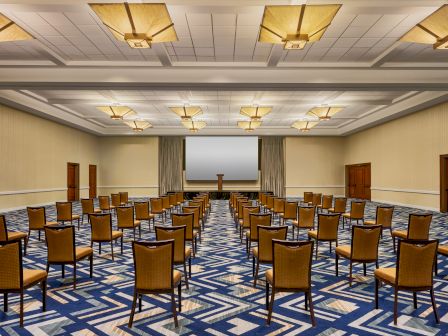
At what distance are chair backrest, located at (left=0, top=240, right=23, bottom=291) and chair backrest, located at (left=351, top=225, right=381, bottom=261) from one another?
3586 mm

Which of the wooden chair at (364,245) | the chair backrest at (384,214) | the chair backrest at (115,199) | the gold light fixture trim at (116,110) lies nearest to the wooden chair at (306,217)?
the chair backrest at (384,214)

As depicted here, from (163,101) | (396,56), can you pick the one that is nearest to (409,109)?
(396,56)

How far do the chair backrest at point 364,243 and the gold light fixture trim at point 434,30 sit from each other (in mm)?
3471

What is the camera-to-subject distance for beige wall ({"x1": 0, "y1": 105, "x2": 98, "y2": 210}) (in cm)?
1267

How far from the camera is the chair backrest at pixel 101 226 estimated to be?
5734mm

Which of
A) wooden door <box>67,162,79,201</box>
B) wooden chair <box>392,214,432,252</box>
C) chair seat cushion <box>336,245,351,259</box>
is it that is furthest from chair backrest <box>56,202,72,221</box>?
wooden door <box>67,162,79,201</box>

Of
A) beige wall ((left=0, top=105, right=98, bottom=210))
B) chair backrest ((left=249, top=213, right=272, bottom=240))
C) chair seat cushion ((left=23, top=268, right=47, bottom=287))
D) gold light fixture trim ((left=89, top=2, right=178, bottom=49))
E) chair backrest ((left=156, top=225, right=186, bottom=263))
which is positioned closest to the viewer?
chair seat cushion ((left=23, top=268, right=47, bottom=287))

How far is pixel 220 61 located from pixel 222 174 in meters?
12.8

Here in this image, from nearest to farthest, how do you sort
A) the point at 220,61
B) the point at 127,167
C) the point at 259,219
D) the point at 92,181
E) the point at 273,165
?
the point at 259,219, the point at 220,61, the point at 92,181, the point at 127,167, the point at 273,165

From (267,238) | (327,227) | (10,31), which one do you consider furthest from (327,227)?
(10,31)

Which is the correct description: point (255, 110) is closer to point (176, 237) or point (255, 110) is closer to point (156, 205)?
point (156, 205)

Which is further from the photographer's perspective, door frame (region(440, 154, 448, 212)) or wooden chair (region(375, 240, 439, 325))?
door frame (region(440, 154, 448, 212))

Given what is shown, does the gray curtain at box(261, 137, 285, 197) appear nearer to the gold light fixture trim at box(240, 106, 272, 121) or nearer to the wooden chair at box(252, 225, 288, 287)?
the gold light fixture trim at box(240, 106, 272, 121)

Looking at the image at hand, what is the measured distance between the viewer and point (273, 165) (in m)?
22.1
